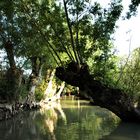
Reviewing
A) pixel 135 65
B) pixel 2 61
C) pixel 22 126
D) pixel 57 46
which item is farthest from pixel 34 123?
pixel 135 65

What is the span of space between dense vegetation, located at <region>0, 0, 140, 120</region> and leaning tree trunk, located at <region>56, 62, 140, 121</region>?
300 mm

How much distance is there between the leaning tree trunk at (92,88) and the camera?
1862 centimetres

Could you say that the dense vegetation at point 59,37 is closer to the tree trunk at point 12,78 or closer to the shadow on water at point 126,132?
the tree trunk at point 12,78

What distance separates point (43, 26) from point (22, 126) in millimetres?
6068

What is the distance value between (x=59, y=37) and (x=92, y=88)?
3982 mm

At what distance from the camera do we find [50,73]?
53.3 m

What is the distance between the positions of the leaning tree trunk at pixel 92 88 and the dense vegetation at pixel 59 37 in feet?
0.99

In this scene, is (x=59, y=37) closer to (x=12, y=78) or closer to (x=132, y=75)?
(x=12, y=78)

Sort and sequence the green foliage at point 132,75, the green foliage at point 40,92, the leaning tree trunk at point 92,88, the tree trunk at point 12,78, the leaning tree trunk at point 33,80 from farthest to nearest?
the green foliage at point 40,92, the leaning tree trunk at point 33,80, the green foliage at point 132,75, the tree trunk at point 12,78, the leaning tree trunk at point 92,88

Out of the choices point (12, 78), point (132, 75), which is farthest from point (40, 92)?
point (132, 75)

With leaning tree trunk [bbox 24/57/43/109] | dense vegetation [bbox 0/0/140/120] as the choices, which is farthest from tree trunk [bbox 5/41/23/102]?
leaning tree trunk [bbox 24/57/43/109]

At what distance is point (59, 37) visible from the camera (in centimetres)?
2117

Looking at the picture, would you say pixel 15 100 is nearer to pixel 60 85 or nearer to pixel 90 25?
pixel 90 25

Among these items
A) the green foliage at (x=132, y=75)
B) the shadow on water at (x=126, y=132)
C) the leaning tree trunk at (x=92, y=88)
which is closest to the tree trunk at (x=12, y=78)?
the green foliage at (x=132, y=75)
